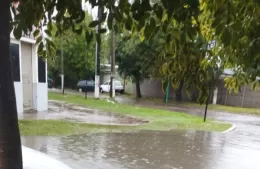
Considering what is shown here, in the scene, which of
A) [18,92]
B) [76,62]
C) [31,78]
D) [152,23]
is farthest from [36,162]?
[76,62]

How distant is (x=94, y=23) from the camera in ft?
7.45

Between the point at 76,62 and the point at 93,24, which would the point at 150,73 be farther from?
the point at 76,62

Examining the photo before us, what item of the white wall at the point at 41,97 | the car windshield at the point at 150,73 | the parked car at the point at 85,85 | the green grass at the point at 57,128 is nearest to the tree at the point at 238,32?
the car windshield at the point at 150,73

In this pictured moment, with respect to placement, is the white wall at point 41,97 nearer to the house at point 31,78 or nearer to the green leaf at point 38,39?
the house at point 31,78

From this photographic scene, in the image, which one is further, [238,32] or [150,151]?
[150,151]

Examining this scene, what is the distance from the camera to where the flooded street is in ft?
28.9

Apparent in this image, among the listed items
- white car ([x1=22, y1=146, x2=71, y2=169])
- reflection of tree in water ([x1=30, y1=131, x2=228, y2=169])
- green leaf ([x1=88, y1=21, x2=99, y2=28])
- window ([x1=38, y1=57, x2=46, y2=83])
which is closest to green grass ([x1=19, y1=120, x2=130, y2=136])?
reflection of tree in water ([x1=30, y1=131, x2=228, y2=169])

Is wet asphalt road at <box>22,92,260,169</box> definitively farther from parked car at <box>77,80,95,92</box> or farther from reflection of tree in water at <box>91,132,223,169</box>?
parked car at <box>77,80,95,92</box>

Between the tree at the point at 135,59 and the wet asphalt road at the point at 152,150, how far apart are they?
1823cm

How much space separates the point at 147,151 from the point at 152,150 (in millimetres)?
237

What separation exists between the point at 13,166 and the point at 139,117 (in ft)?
52.7

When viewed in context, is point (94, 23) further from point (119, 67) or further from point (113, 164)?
point (119, 67)

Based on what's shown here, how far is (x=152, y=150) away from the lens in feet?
34.4

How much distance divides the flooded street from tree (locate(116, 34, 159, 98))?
59.9 feet
